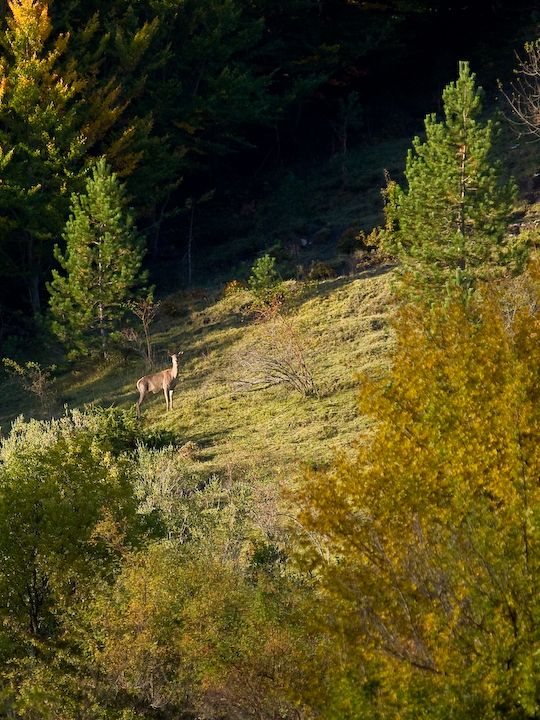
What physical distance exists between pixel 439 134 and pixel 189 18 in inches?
812

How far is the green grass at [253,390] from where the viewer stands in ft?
92.7

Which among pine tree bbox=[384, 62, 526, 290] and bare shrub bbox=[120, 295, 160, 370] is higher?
pine tree bbox=[384, 62, 526, 290]

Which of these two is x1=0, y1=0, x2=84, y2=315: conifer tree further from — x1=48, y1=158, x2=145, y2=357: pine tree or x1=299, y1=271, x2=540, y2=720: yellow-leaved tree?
x1=299, y1=271, x2=540, y2=720: yellow-leaved tree

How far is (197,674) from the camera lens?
1516 cm

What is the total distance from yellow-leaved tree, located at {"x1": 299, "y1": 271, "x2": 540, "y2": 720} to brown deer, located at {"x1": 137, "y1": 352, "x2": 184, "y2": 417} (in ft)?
50.7

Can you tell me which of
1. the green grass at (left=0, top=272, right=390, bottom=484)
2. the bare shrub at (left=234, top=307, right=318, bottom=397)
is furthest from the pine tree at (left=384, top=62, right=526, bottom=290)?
the bare shrub at (left=234, top=307, right=318, bottom=397)

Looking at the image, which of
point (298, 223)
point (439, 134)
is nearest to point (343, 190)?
point (298, 223)

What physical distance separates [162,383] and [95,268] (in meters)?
6.88

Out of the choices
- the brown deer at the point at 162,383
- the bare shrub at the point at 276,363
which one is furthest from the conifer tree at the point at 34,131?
the bare shrub at the point at 276,363

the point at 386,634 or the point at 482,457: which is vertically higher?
the point at 482,457

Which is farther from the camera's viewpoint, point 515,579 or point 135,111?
point 135,111

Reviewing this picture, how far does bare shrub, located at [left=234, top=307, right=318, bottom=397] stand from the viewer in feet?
106

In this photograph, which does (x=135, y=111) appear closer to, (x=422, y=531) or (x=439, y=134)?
(x=439, y=134)

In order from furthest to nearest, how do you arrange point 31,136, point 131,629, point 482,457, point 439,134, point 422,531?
point 31,136, point 439,134, point 131,629, point 482,457, point 422,531
